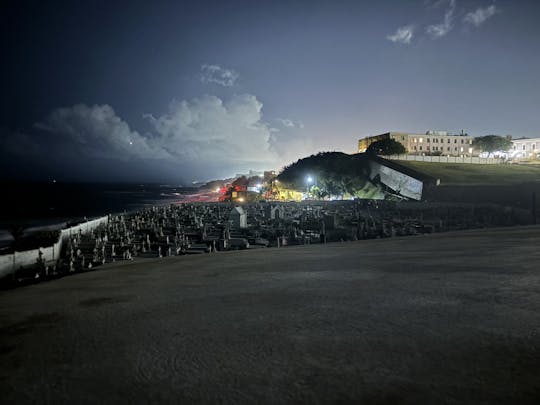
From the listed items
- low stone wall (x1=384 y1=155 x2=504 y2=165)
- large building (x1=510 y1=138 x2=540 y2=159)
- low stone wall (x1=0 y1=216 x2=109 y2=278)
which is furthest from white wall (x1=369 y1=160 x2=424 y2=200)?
low stone wall (x1=0 y1=216 x2=109 y2=278)

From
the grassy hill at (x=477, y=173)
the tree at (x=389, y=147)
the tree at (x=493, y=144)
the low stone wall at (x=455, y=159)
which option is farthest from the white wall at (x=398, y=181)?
the tree at (x=493, y=144)

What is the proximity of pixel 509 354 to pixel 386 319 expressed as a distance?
129 centimetres

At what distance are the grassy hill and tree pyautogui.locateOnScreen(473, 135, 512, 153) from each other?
22.2m

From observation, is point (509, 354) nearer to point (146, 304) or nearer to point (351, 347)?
point (351, 347)

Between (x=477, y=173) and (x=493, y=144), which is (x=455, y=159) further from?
(x=493, y=144)

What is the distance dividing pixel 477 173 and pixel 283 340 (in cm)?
6336

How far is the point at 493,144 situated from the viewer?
8331 centimetres

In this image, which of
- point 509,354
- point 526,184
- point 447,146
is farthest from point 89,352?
point 447,146

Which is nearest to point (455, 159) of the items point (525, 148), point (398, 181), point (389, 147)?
point (398, 181)

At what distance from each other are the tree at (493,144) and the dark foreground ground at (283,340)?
9454 centimetres

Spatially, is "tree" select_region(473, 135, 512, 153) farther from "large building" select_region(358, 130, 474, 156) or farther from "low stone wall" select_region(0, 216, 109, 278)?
"low stone wall" select_region(0, 216, 109, 278)

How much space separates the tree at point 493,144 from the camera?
82.6 meters

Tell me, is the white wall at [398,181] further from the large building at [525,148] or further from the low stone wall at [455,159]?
the large building at [525,148]

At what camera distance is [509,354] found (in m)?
3.03
